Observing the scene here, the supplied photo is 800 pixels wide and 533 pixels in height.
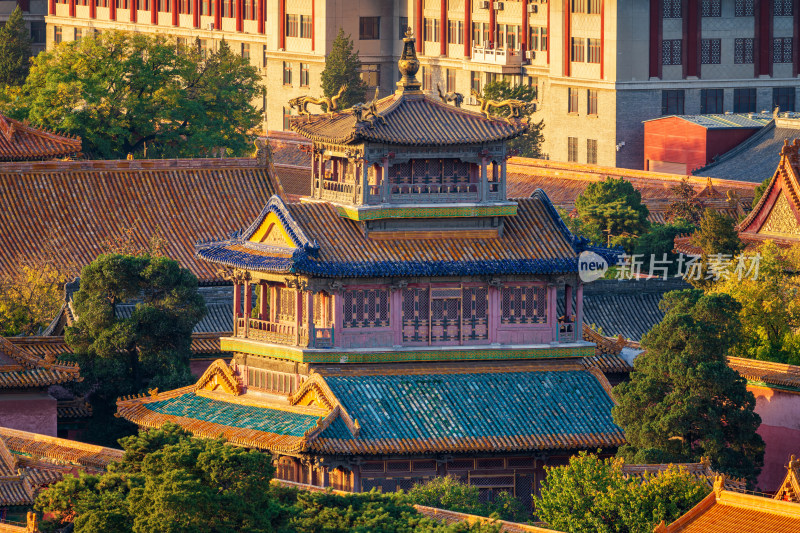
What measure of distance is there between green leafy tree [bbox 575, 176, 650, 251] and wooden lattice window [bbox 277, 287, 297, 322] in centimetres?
2867

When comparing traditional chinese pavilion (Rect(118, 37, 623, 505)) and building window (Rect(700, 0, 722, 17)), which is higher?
building window (Rect(700, 0, 722, 17))

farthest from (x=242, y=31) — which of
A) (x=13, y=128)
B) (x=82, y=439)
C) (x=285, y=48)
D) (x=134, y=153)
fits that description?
(x=82, y=439)

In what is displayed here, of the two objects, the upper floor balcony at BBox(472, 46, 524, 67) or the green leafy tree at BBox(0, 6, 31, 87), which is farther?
the green leafy tree at BBox(0, 6, 31, 87)

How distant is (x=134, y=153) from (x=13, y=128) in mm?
12590

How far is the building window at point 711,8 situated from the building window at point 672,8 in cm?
146

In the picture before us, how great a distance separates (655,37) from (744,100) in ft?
21.2

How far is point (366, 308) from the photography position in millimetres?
55656

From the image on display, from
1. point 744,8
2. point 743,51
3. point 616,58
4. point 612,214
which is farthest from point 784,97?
point 612,214

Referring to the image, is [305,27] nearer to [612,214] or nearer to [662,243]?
[612,214]

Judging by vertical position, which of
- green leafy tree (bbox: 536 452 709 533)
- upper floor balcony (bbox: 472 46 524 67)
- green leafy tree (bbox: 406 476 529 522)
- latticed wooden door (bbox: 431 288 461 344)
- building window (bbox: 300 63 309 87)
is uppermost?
upper floor balcony (bbox: 472 46 524 67)

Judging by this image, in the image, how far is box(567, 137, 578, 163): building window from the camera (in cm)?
12572

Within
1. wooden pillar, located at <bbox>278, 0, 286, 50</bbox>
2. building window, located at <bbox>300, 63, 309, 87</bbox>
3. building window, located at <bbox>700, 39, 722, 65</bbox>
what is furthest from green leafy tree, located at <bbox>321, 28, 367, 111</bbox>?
building window, located at <bbox>700, 39, 722, 65</bbox>

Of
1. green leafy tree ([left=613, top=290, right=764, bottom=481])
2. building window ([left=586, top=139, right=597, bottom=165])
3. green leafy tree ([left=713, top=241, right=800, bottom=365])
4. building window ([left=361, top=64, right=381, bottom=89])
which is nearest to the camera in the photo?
green leafy tree ([left=613, top=290, right=764, bottom=481])

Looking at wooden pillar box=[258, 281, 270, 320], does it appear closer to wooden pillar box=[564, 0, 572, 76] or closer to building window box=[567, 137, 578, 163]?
building window box=[567, 137, 578, 163]
